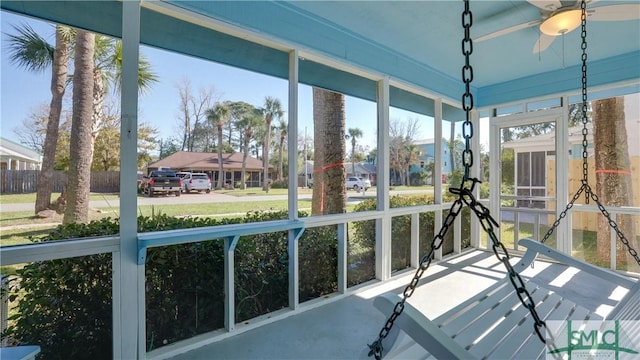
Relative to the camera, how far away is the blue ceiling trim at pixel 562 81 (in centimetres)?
385

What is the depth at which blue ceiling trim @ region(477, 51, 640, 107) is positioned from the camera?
3.85 metres

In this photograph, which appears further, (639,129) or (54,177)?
(639,129)

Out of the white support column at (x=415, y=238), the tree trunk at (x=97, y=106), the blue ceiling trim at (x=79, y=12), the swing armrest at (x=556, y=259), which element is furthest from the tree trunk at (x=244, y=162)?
the white support column at (x=415, y=238)

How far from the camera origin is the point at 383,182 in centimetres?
365

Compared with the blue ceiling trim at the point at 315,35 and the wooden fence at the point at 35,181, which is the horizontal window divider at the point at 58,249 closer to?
the wooden fence at the point at 35,181

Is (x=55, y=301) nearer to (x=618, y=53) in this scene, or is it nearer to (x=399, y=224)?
(x=399, y=224)

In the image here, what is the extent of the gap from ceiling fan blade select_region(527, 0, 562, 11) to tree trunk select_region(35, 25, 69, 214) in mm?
3307

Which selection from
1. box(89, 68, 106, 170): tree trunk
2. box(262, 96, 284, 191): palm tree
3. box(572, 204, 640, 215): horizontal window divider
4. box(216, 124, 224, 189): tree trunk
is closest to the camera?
box(89, 68, 106, 170): tree trunk

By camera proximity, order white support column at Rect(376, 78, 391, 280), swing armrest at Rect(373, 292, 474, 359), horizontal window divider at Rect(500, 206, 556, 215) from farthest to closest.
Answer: horizontal window divider at Rect(500, 206, 556, 215), white support column at Rect(376, 78, 391, 280), swing armrest at Rect(373, 292, 474, 359)

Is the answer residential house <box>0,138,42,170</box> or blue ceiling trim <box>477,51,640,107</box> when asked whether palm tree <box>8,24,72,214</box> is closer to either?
residential house <box>0,138,42,170</box>

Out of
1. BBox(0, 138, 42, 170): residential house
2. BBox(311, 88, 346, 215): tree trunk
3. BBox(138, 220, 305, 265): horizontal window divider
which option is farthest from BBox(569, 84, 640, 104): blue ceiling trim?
BBox(0, 138, 42, 170): residential house

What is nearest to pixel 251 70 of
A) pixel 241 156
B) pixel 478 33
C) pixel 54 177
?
pixel 241 156

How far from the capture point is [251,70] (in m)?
2.64

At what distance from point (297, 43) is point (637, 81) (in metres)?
4.29
